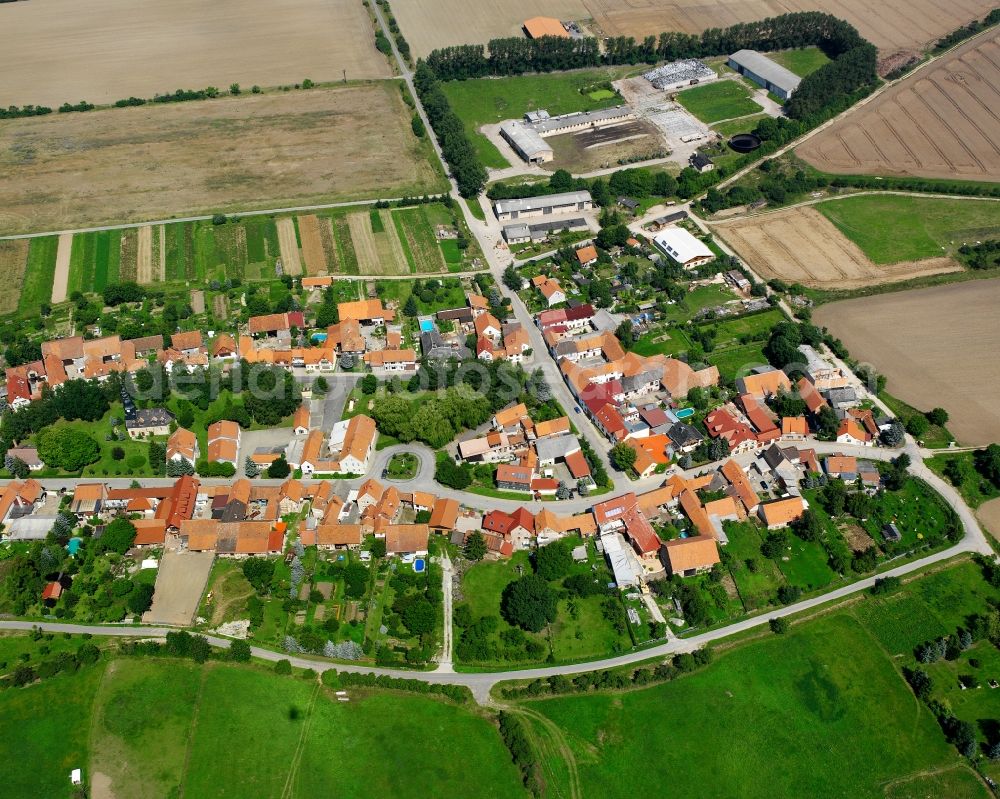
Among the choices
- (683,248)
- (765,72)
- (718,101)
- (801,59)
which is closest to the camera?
(683,248)

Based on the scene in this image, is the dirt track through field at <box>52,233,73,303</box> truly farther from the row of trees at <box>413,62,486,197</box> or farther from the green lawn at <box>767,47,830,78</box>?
the green lawn at <box>767,47,830,78</box>

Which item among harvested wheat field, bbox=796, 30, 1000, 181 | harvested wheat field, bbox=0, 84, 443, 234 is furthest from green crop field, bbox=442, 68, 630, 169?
harvested wheat field, bbox=796, 30, 1000, 181

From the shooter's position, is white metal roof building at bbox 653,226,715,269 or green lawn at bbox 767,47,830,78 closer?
white metal roof building at bbox 653,226,715,269

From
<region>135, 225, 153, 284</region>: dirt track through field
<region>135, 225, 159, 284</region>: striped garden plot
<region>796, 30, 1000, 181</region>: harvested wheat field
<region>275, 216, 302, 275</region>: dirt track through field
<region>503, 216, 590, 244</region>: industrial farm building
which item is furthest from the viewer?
<region>796, 30, 1000, 181</region>: harvested wheat field

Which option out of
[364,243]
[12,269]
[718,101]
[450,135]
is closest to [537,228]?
[364,243]

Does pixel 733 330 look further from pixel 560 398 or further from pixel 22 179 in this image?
pixel 22 179

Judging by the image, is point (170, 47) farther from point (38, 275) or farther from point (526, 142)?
point (526, 142)

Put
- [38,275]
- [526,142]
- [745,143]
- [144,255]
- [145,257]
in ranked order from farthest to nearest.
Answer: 1. [745,143]
2. [526,142]
3. [144,255]
4. [145,257]
5. [38,275]
